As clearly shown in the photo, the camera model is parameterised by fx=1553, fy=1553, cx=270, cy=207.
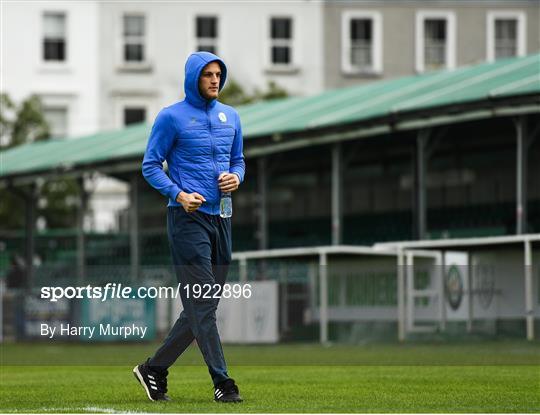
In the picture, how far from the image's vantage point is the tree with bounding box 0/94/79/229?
163ft

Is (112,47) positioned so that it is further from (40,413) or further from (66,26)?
(40,413)

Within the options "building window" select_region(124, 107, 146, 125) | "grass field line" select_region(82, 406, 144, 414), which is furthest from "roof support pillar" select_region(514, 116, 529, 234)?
"building window" select_region(124, 107, 146, 125)

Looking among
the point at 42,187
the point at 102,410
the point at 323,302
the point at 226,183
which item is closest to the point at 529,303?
the point at 323,302

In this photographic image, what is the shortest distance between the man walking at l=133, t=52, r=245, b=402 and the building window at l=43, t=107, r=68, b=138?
150ft

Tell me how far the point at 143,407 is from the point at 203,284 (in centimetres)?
88

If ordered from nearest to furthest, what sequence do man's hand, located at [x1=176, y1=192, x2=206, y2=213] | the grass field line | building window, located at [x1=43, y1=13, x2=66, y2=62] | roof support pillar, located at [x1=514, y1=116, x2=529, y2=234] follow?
the grass field line
man's hand, located at [x1=176, y1=192, x2=206, y2=213]
roof support pillar, located at [x1=514, y1=116, x2=529, y2=234]
building window, located at [x1=43, y1=13, x2=66, y2=62]

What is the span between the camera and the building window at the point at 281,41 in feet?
185

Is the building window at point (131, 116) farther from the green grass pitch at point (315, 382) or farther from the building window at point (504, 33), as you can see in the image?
the green grass pitch at point (315, 382)

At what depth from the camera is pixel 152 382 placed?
32.8ft

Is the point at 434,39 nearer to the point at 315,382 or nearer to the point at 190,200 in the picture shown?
the point at 315,382

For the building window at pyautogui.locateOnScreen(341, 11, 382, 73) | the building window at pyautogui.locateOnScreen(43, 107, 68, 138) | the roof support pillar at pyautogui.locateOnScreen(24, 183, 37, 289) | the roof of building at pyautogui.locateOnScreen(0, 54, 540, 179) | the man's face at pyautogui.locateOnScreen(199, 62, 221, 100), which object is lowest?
the roof support pillar at pyautogui.locateOnScreen(24, 183, 37, 289)

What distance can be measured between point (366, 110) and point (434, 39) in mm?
26324

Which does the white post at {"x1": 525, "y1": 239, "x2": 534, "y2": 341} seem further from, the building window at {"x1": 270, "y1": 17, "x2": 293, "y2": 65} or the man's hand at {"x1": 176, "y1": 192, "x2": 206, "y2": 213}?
the building window at {"x1": 270, "y1": 17, "x2": 293, "y2": 65}

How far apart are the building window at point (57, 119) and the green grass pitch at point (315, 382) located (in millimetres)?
35085
